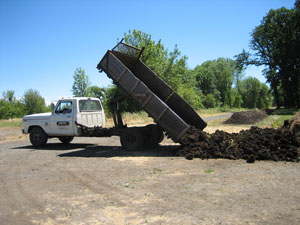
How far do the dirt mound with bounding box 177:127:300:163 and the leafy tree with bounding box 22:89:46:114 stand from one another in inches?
2206

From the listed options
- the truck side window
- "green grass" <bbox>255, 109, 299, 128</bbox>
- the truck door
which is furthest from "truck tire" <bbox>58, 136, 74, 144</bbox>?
"green grass" <bbox>255, 109, 299, 128</bbox>

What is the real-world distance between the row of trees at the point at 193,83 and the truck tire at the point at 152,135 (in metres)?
23.7

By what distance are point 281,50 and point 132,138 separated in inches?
1251

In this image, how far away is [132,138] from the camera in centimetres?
1050

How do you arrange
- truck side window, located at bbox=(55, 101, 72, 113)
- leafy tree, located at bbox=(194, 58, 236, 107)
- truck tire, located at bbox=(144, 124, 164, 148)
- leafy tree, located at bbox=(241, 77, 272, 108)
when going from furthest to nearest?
leafy tree, located at bbox=(241, 77, 272, 108) < leafy tree, located at bbox=(194, 58, 236, 107) < truck side window, located at bbox=(55, 101, 72, 113) < truck tire, located at bbox=(144, 124, 164, 148)

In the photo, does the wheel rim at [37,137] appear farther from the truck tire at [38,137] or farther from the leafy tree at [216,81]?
the leafy tree at [216,81]

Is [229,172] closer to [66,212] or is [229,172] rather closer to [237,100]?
[66,212]

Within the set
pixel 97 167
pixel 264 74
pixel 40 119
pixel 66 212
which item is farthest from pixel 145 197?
pixel 264 74

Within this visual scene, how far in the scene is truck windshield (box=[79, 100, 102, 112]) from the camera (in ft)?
38.0

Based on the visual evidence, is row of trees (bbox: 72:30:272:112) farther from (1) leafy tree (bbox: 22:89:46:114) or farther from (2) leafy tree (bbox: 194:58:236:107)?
(1) leafy tree (bbox: 22:89:46:114)

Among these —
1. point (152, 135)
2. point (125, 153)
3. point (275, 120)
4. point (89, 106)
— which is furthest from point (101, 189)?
point (275, 120)

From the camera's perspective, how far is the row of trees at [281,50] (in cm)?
3444

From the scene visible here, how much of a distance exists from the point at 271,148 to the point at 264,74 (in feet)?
115

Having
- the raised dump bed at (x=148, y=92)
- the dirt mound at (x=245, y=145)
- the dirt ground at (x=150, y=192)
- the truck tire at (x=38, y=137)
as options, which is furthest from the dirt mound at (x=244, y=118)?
the truck tire at (x=38, y=137)
